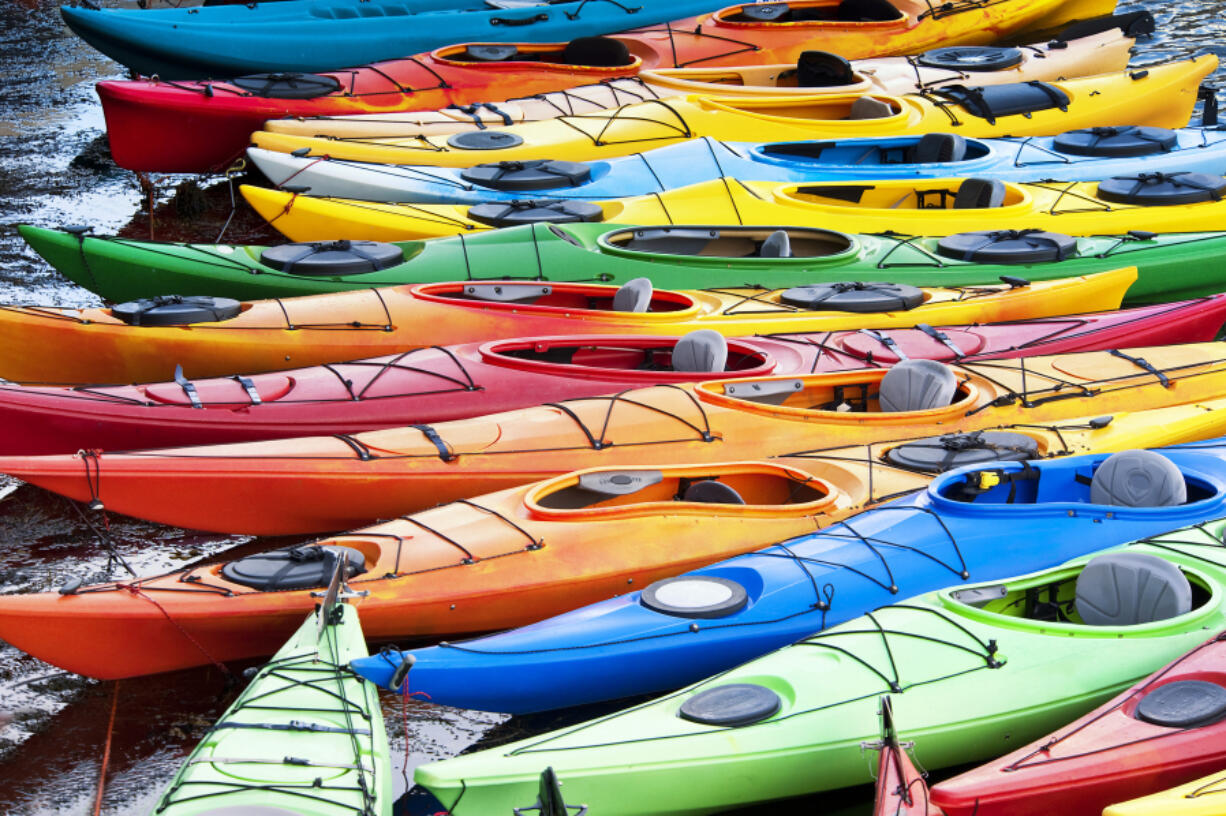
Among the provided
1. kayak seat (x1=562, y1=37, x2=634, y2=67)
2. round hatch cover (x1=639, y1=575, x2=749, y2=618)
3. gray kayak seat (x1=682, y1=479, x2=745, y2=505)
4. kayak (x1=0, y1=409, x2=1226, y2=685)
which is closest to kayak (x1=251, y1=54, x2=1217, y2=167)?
kayak seat (x1=562, y1=37, x2=634, y2=67)

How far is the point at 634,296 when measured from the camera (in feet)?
23.0

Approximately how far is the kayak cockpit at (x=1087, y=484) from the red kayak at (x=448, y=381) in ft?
4.07

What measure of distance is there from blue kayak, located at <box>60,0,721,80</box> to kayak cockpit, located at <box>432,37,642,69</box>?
54 cm

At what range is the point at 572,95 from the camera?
970cm

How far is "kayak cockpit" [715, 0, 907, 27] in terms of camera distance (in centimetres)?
1088

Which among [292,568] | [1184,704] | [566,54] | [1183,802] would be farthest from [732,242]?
[1183,802]

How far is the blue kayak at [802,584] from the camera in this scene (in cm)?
455

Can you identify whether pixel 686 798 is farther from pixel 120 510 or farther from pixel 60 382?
pixel 60 382

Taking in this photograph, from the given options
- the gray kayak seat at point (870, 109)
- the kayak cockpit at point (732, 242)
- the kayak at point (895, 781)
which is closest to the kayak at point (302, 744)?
the kayak at point (895, 781)

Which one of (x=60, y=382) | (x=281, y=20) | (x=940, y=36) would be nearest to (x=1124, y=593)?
(x=60, y=382)

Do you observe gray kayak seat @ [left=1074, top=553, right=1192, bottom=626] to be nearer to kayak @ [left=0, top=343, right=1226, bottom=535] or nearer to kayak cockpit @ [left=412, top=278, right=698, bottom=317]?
kayak @ [left=0, top=343, right=1226, bottom=535]

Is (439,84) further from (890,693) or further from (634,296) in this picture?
(890,693)

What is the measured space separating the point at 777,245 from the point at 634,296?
1.13 metres

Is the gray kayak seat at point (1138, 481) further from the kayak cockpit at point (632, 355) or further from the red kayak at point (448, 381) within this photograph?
the kayak cockpit at point (632, 355)
